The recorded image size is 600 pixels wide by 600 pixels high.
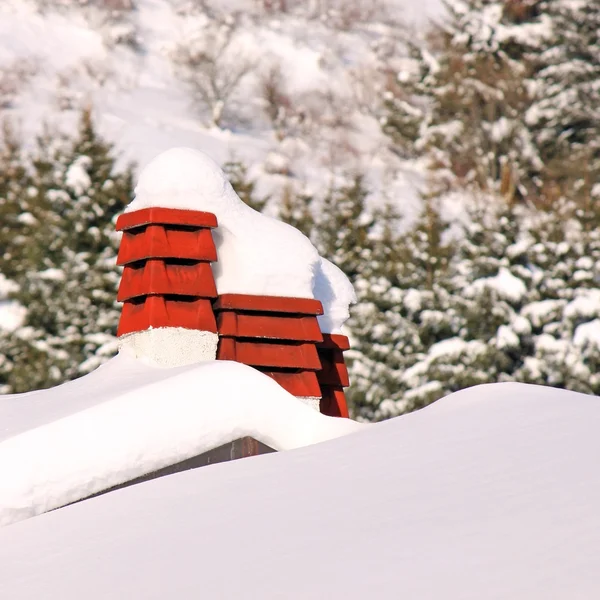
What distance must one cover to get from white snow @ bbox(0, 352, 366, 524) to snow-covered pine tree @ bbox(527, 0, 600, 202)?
33.7m

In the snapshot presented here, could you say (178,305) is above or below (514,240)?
above

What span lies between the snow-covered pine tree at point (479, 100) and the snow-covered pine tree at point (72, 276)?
1711 centimetres

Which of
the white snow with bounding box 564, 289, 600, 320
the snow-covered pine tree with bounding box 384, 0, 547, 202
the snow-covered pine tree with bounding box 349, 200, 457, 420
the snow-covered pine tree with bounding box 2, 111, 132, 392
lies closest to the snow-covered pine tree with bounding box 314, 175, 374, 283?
the snow-covered pine tree with bounding box 349, 200, 457, 420

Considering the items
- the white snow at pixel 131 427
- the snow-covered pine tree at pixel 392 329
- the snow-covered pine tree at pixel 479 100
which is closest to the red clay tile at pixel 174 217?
the white snow at pixel 131 427

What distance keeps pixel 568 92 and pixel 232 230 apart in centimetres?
3502

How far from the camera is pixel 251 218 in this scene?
5430mm

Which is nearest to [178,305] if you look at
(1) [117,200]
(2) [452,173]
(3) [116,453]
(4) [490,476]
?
(3) [116,453]

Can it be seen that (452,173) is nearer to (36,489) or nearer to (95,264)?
(95,264)

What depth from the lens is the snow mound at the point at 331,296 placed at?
6.23 meters

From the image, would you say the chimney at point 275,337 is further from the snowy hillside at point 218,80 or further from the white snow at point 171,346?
the snowy hillside at point 218,80

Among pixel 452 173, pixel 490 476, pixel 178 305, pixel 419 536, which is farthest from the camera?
pixel 452 173

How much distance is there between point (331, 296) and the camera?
6.27m

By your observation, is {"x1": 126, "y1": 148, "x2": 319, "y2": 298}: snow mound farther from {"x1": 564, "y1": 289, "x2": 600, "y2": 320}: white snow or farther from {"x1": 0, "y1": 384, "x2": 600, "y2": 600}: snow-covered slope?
{"x1": 564, "y1": 289, "x2": 600, "y2": 320}: white snow

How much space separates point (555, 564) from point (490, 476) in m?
0.73
